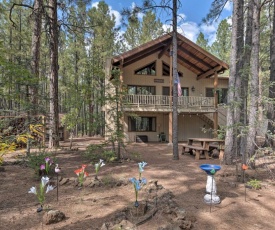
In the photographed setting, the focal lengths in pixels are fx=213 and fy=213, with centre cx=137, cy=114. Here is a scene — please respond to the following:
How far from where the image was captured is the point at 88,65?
9.61 m

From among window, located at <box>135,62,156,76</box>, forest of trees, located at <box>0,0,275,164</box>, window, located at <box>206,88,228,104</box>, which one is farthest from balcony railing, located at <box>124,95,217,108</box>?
forest of trees, located at <box>0,0,275,164</box>

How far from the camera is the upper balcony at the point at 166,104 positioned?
44.6 ft

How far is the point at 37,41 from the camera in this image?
957 centimetres

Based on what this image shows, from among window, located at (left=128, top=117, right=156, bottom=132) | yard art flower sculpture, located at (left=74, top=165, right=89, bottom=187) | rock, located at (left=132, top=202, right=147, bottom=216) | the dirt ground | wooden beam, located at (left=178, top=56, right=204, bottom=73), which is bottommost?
the dirt ground

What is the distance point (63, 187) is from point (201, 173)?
12.4 ft

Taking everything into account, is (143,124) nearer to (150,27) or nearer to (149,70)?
(149,70)

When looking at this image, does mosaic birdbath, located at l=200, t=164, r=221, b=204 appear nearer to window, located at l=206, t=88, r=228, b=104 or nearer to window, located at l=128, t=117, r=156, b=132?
window, located at l=128, t=117, r=156, b=132

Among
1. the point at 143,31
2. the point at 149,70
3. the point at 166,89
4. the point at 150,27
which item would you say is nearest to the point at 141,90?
the point at 149,70

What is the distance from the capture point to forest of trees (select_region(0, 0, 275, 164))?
5.36m

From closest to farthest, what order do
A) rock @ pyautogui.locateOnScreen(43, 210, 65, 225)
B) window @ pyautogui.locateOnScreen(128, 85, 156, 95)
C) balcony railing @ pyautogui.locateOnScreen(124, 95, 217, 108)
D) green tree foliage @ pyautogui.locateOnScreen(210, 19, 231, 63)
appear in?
rock @ pyautogui.locateOnScreen(43, 210, 65, 225), balcony railing @ pyautogui.locateOnScreen(124, 95, 217, 108), window @ pyautogui.locateOnScreen(128, 85, 156, 95), green tree foliage @ pyautogui.locateOnScreen(210, 19, 231, 63)

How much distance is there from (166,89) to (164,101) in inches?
91.6

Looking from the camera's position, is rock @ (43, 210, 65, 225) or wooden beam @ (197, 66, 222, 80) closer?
rock @ (43, 210, 65, 225)

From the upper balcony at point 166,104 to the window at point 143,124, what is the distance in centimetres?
210

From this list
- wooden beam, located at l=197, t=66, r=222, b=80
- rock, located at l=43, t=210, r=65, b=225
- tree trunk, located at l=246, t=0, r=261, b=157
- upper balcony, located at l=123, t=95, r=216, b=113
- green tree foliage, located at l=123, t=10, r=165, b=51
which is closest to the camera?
rock, located at l=43, t=210, r=65, b=225
